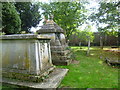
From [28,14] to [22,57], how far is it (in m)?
11.7

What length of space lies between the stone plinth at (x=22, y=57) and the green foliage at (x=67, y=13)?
6.03 metres

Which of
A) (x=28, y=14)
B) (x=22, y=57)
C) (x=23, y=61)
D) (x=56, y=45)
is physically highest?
(x=28, y=14)

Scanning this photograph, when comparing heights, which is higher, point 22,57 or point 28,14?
point 28,14

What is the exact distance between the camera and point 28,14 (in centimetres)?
1308

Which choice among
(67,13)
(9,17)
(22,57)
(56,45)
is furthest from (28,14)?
(22,57)

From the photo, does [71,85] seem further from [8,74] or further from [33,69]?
[8,74]

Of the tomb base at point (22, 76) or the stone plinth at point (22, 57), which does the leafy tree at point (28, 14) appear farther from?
the tomb base at point (22, 76)

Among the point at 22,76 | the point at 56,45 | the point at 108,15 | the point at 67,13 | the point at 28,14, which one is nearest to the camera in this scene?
the point at 22,76

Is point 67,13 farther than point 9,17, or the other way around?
point 67,13

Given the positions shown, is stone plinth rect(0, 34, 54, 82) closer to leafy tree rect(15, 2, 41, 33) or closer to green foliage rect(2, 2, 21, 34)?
green foliage rect(2, 2, 21, 34)

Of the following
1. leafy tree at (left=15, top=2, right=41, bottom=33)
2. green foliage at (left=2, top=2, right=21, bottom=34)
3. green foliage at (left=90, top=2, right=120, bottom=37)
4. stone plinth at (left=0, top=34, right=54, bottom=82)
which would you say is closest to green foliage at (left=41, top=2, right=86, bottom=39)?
green foliage at (left=90, top=2, right=120, bottom=37)

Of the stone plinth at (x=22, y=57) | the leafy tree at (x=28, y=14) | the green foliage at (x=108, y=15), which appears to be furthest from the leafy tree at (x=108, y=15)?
the leafy tree at (x=28, y=14)

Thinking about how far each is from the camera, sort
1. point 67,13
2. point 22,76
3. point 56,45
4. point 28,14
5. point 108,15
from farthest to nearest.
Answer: point 28,14
point 67,13
point 108,15
point 56,45
point 22,76

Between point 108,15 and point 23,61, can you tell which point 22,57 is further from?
point 108,15
